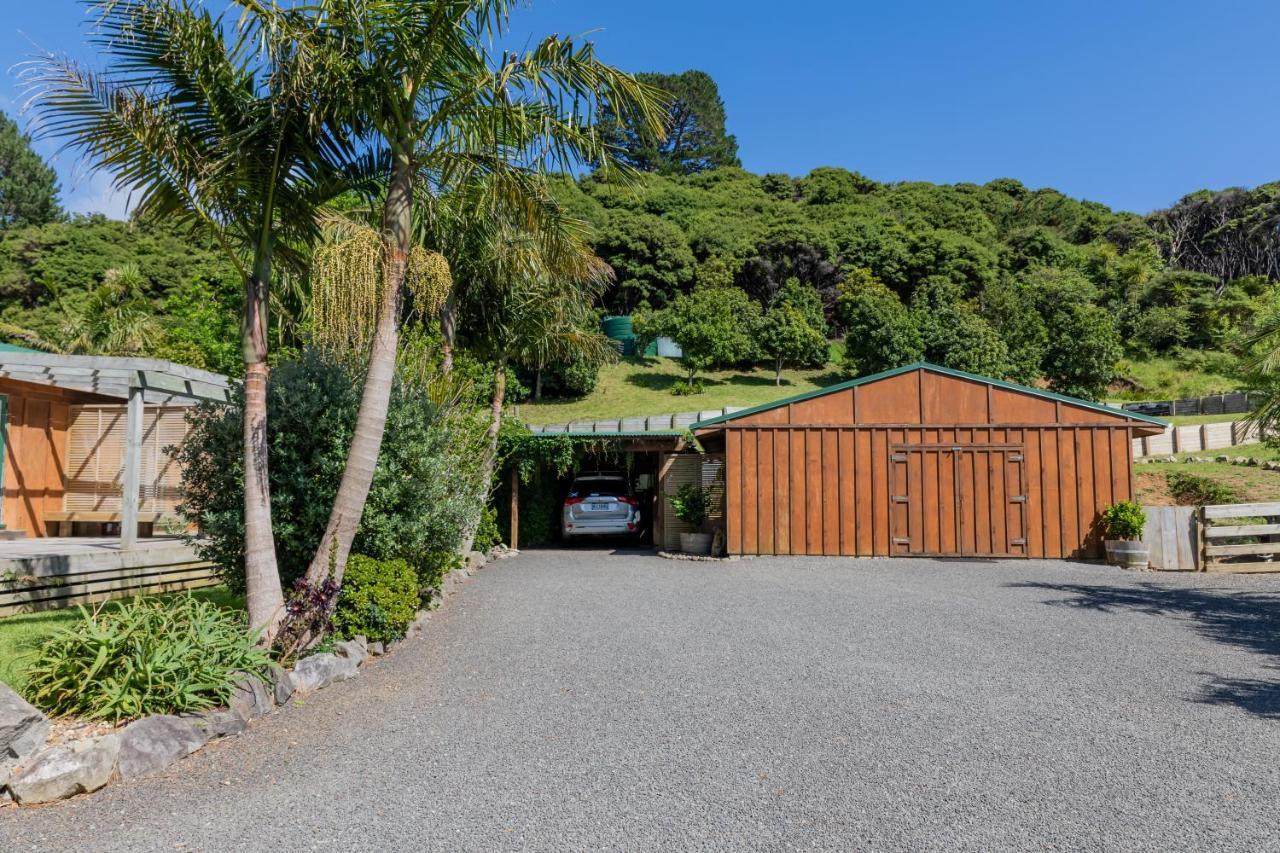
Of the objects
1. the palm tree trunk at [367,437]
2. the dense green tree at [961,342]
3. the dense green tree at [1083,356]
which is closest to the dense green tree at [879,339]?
the dense green tree at [961,342]

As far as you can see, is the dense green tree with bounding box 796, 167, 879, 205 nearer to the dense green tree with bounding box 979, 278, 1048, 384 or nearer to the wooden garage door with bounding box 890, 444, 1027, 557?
the dense green tree with bounding box 979, 278, 1048, 384

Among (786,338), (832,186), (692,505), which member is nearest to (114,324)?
(692,505)

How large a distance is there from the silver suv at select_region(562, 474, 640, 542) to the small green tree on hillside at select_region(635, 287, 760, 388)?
2133 centimetres

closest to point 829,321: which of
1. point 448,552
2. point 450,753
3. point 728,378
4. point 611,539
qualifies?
point 728,378

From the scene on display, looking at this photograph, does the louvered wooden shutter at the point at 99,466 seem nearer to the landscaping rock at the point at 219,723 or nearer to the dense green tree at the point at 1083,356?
the landscaping rock at the point at 219,723

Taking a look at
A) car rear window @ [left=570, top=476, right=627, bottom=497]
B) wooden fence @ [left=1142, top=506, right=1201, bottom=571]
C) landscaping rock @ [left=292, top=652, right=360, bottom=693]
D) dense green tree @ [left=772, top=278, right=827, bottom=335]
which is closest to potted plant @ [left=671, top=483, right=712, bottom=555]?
car rear window @ [left=570, top=476, right=627, bottom=497]

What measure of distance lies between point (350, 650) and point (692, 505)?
9.28 metres

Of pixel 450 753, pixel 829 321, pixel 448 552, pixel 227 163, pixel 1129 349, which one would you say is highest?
pixel 829 321

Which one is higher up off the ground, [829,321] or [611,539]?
[829,321]

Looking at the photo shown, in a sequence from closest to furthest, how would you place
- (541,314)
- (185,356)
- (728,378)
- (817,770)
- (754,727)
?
(817,770) < (754,727) < (541,314) < (185,356) < (728,378)

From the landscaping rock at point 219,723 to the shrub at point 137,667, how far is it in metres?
0.10

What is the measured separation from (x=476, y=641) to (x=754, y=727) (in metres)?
3.31

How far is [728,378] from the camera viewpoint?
3906cm

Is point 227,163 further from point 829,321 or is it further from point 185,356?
point 829,321
